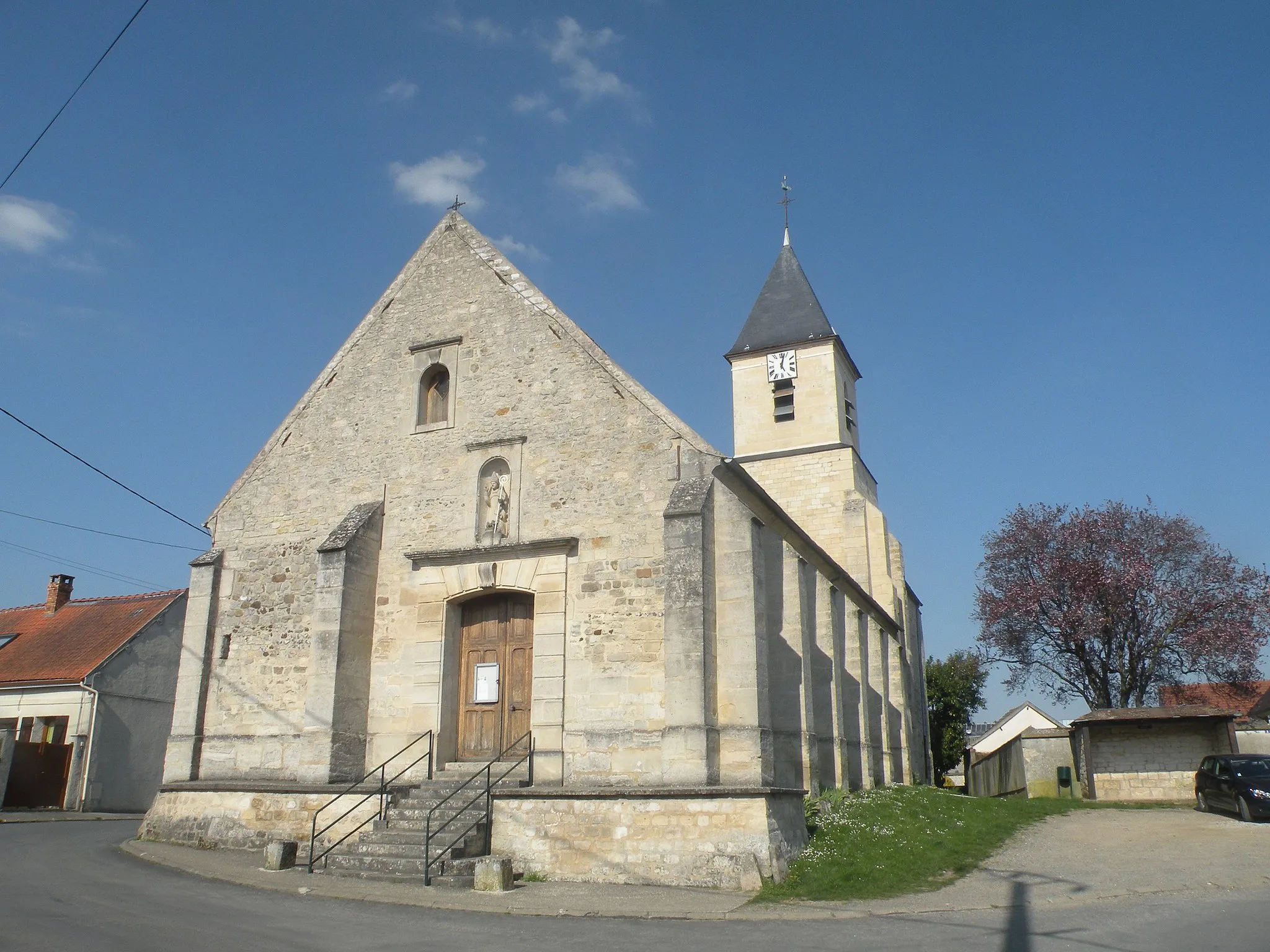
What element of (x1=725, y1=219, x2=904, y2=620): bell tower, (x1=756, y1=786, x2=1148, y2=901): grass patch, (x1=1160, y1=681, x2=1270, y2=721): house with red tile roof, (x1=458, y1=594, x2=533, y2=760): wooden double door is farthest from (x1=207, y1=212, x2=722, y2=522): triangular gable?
(x1=1160, y1=681, x2=1270, y2=721): house with red tile roof

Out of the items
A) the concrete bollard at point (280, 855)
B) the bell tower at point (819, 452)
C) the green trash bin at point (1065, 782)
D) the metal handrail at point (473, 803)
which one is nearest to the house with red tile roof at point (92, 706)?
the concrete bollard at point (280, 855)

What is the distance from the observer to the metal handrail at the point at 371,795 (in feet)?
41.0

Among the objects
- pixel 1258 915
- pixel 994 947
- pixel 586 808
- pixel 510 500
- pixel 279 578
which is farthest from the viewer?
pixel 279 578

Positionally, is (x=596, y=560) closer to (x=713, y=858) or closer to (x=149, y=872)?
(x=713, y=858)

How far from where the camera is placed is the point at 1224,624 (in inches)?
1241

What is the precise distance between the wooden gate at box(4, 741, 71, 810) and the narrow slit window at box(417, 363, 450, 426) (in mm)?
14646

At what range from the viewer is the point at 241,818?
45.9ft

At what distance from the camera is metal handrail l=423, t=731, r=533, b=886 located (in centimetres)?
1120

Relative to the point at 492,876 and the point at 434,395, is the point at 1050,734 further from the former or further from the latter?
the point at 492,876

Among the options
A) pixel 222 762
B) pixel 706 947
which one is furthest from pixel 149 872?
pixel 706 947

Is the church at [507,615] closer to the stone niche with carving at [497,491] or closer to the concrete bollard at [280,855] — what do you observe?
the stone niche with carving at [497,491]

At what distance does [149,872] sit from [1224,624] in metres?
32.0

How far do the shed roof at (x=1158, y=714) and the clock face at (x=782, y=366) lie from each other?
13.3 m

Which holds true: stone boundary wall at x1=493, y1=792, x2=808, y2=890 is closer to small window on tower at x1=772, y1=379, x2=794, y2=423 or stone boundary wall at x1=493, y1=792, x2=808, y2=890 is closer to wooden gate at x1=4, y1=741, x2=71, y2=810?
wooden gate at x1=4, y1=741, x2=71, y2=810
